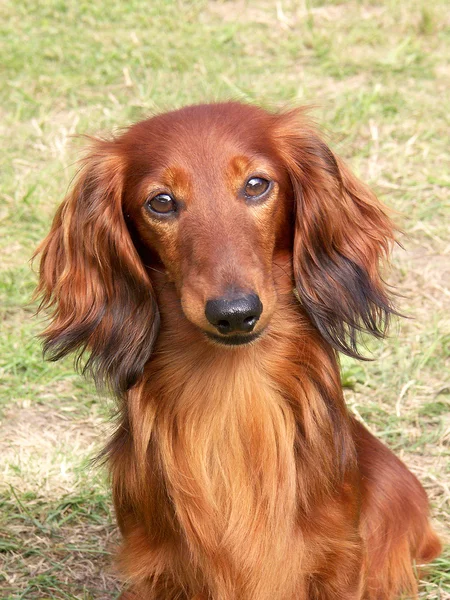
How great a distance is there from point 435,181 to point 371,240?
2.96 m

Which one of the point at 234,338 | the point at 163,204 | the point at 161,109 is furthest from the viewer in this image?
the point at 161,109

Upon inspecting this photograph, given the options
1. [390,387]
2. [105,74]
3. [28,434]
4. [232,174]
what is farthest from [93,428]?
[105,74]

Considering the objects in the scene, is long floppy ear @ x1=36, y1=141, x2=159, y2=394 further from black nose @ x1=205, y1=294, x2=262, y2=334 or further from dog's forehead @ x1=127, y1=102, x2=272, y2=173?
black nose @ x1=205, y1=294, x2=262, y2=334

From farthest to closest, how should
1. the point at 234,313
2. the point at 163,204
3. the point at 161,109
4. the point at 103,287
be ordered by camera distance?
1. the point at 161,109
2. the point at 103,287
3. the point at 163,204
4. the point at 234,313

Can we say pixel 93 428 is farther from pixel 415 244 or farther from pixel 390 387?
pixel 415 244

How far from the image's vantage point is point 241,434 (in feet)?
10.3

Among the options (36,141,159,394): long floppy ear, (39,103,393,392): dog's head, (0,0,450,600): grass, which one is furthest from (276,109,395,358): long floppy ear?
(36,141,159,394): long floppy ear

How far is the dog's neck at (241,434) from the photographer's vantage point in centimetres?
312

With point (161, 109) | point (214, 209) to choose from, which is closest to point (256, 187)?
point (214, 209)

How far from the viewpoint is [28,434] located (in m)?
4.52

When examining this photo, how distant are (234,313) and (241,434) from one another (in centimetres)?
63

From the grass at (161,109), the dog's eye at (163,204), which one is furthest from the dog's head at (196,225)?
the grass at (161,109)

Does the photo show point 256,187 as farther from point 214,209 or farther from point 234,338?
point 234,338

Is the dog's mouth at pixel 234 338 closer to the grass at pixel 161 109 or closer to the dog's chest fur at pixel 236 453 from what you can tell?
the dog's chest fur at pixel 236 453
